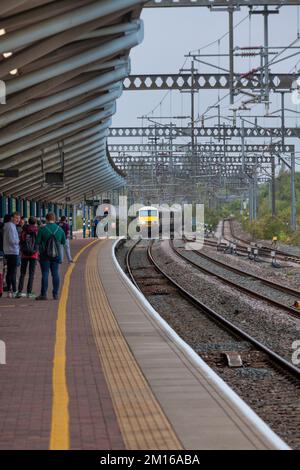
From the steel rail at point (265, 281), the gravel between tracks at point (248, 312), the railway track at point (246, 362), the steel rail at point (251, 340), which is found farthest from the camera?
the steel rail at point (265, 281)

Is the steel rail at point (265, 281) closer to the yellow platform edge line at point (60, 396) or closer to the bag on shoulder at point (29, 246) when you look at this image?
the bag on shoulder at point (29, 246)

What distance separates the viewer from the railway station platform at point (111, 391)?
23.1ft

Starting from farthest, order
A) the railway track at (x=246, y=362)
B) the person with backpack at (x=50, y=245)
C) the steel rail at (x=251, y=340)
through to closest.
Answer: the person with backpack at (x=50, y=245), the steel rail at (x=251, y=340), the railway track at (x=246, y=362)

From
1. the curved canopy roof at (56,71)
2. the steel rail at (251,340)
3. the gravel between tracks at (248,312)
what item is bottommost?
the gravel between tracks at (248,312)

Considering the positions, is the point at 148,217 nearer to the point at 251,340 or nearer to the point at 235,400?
the point at 251,340

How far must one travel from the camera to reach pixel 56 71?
21125 millimetres

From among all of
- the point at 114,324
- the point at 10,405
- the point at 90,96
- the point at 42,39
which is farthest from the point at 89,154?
the point at 10,405

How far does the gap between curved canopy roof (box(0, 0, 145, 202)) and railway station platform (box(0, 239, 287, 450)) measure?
16.7ft

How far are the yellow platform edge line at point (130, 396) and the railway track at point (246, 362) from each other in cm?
133

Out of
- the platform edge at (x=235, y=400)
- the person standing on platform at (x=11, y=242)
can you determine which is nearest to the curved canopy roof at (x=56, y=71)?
the person standing on platform at (x=11, y=242)

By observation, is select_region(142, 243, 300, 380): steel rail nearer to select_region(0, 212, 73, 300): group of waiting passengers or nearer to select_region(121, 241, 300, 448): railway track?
select_region(121, 241, 300, 448): railway track

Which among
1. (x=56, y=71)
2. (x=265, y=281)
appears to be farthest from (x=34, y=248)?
(x=265, y=281)
